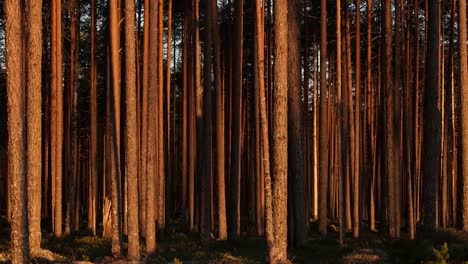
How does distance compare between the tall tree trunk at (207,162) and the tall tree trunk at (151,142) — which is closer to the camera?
the tall tree trunk at (151,142)

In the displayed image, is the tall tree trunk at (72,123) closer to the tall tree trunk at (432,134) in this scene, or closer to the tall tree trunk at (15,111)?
the tall tree trunk at (15,111)

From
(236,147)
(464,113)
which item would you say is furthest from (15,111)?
(464,113)

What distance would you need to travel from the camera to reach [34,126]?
14141 millimetres

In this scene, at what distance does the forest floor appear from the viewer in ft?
44.5

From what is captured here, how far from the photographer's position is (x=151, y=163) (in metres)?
14.4

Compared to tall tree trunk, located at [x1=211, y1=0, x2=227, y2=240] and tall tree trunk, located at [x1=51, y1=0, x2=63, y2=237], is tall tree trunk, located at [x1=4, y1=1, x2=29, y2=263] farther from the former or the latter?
tall tree trunk, located at [x1=51, y1=0, x2=63, y2=237]

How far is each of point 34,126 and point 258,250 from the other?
6.27m

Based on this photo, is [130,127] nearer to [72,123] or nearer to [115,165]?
[115,165]

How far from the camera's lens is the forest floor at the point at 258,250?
44.5 ft

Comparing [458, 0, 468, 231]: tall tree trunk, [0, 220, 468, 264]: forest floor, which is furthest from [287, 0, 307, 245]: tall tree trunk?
[458, 0, 468, 231]: tall tree trunk

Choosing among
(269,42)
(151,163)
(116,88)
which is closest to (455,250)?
(151,163)

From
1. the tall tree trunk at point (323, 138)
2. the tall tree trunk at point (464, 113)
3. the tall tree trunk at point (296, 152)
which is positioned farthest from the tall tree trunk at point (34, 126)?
the tall tree trunk at point (464, 113)

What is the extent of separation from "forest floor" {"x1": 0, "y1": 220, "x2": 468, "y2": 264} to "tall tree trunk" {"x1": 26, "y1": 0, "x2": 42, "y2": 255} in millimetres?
888

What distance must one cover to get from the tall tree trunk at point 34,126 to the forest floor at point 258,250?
888 millimetres
